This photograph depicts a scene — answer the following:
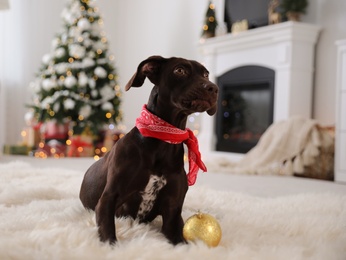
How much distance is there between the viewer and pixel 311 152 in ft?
11.9

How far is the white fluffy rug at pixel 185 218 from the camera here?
3.88ft

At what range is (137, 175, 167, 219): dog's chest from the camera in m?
1.35

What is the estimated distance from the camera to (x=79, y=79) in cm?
552

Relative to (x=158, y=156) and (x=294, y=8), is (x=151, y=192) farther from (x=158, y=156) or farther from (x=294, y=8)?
(x=294, y=8)

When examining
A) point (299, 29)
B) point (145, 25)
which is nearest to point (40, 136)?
point (145, 25)

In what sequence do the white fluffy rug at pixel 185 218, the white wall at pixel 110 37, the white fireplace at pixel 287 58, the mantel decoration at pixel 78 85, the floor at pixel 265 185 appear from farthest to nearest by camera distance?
the white wall at pixel 110 37 → the mantel decoration at pixel 78 85 → the white fireplace at pixel 287 58 → the floor at pixel 265 185 → the white fluffy rug at pixel 185 218

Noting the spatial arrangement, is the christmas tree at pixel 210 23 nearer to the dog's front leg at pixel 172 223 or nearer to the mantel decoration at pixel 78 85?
the mantel decoration at pixel 78 85

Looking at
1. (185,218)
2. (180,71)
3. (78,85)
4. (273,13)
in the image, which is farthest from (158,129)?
(78,85)

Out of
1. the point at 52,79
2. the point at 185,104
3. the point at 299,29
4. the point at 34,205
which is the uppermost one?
the point at 299,29

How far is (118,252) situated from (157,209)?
308 millimetres

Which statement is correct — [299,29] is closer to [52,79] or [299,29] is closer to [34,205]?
[52,79]

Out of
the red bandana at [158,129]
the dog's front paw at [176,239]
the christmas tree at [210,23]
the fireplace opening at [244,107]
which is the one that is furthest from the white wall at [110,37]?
the dog's front paw at [176,239]

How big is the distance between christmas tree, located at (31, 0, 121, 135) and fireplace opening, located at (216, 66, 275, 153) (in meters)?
1.35

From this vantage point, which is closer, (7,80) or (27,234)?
(27,234)
